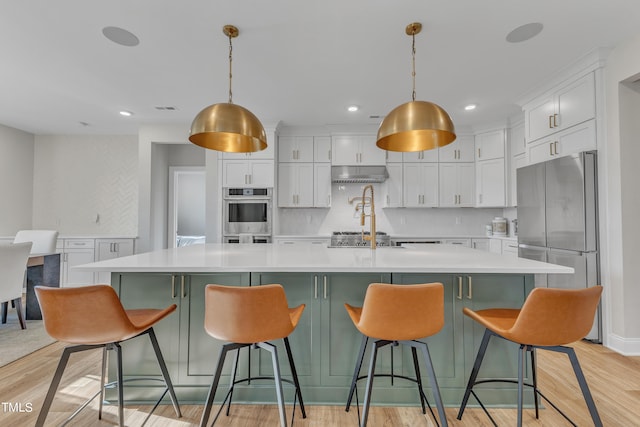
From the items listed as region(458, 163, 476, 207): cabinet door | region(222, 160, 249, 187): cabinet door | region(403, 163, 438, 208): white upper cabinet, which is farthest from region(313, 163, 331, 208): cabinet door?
region(458, 163, 476, 207): cabinet door

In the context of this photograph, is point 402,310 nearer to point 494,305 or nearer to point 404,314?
point 404,314

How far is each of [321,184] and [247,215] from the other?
1.24m

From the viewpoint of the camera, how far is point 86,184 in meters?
5.55

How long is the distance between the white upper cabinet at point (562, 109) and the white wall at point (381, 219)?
6.08ft

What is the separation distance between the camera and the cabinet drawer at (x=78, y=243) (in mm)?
4801

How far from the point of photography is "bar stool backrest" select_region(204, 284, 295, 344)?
1.42 m

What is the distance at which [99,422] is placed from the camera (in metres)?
1.75

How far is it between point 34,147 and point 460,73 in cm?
676

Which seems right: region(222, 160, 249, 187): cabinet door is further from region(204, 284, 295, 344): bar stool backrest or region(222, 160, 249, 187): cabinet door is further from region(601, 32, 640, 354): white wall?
region(601, 32, 640, 354): white wall

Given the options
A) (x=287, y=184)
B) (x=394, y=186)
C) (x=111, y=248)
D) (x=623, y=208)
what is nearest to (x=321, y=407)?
(x=623, y=208)

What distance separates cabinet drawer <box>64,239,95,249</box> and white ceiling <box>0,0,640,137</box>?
1.87 metres

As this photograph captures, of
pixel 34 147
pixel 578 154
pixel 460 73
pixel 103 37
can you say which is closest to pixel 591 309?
pixel 578 154

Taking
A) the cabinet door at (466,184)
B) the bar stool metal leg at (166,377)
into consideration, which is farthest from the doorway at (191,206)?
the bar stool metal leg at (166,377)

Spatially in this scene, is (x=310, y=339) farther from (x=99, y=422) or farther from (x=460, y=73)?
(x=460, y=73)
